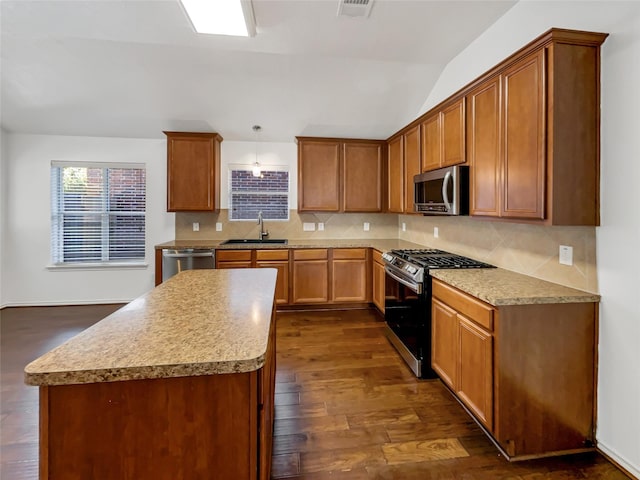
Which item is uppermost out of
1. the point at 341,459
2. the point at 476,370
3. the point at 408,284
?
the point at 408,284

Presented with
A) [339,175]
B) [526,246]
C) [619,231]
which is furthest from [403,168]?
[619,231]

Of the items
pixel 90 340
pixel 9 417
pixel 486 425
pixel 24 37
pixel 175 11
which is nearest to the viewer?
pixel 90 340

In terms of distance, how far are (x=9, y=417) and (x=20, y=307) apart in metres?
3.07

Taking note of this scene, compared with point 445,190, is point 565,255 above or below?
below

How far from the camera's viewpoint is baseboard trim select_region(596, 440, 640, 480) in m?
1.55

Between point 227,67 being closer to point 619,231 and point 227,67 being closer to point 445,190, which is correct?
point 445,190

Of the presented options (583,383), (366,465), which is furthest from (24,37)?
(583,383)

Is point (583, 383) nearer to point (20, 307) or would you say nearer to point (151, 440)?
point (151, 440)

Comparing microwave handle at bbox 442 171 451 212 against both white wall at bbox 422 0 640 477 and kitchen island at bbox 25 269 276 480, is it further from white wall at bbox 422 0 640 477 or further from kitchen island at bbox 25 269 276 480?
kitchen island at bbox 25 269 276 480

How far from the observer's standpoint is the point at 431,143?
119 inches

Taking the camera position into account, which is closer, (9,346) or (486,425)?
(486,425)

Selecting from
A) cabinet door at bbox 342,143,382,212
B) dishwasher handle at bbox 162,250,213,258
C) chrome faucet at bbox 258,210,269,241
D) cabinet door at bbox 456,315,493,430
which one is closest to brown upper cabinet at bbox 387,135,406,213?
cabinet door at bbox 342,143,382,212

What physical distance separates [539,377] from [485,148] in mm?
1499

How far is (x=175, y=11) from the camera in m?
2.37
